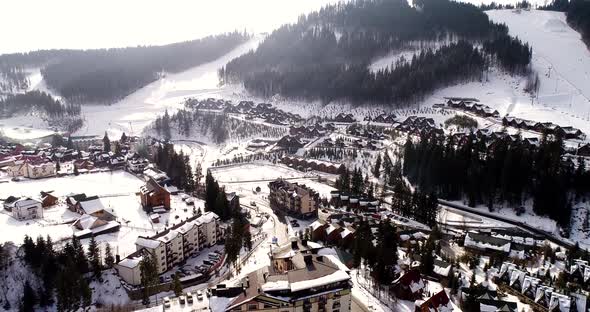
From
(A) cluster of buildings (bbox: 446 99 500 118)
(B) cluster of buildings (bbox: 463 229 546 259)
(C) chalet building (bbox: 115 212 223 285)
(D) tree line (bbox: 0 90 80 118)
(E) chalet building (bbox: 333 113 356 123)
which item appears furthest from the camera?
(D) tree line (bbox: 0 90 80 118)

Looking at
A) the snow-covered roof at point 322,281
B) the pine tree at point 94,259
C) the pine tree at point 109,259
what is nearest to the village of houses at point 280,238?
the snow-covered roof at point 322,281

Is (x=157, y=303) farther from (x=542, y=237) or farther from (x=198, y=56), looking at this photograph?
(x=198, y=56)

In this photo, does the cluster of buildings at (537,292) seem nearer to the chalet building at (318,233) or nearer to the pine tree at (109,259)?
the chalet building at (318,233)

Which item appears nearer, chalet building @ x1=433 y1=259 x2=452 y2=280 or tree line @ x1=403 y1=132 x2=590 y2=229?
chalet building @ x1=433 y1=259 x2=452 y2=280

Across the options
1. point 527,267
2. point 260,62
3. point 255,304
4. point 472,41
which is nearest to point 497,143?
point 527,267

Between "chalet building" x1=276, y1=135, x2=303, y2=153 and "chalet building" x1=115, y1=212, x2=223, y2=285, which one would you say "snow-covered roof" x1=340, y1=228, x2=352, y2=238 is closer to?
"chalet building" x1=115, y1=212, x2=223, y2=285

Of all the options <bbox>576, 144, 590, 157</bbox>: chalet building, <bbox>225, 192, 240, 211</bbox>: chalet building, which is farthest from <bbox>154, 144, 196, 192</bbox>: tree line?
<bbox>576, 144, 590, 157</bbox>: chalet building

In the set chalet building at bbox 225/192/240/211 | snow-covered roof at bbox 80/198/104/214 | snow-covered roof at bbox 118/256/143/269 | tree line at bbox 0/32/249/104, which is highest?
tree line at bbox 0/32/249/104
